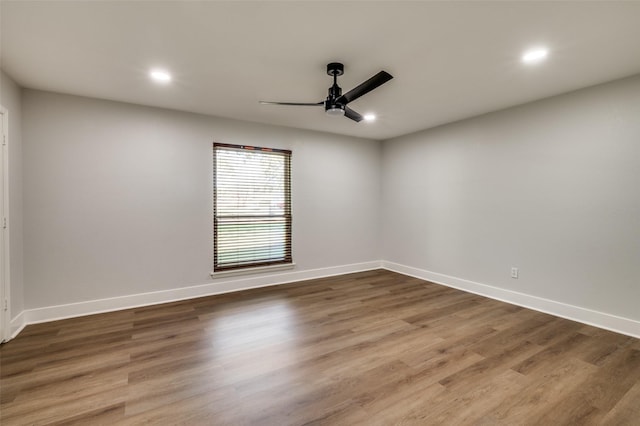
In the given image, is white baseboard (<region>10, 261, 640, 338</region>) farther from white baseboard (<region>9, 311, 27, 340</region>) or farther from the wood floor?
the wood floor

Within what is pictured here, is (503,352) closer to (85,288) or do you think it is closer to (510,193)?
(510,193)

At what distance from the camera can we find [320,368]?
2.32 metres

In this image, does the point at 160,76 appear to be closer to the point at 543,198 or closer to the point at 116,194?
the point at 116,194

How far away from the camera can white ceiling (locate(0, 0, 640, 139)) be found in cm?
193

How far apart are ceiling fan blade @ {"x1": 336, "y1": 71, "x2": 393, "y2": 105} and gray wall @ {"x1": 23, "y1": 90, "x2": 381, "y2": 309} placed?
2.22 metres

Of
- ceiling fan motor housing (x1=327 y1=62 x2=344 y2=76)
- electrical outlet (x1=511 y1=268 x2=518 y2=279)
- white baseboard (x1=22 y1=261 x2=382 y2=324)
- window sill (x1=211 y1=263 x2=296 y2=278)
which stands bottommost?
white baseboard (x1=22 y1=261 x2=382 y2=324)

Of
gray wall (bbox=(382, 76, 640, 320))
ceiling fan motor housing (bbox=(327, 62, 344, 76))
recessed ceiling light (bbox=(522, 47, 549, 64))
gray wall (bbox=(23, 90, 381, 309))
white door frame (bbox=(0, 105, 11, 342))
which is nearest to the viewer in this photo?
recessed ceiling light (bbox=(522, 47, 549, 64))

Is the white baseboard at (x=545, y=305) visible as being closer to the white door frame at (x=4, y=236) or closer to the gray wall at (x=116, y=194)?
the gray wall at (x=116, y=194)

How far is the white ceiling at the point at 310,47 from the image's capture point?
6.34 ft

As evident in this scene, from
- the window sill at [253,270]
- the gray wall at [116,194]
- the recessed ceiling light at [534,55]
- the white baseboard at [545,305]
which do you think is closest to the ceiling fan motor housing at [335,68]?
the recessed ceiling light at [534,55]

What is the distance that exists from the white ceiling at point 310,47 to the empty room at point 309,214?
22mm

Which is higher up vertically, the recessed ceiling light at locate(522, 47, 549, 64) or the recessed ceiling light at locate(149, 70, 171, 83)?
the recessed ceiling light at locate(522, 47, 549, 64)

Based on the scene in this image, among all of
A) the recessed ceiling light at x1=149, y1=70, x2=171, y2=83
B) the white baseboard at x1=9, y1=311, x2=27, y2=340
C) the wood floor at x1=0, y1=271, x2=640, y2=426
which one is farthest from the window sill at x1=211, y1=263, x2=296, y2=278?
the recessed ceiling light at x1=149, y1=70, x2=171, y2=83

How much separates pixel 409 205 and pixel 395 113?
1871 millimetres
